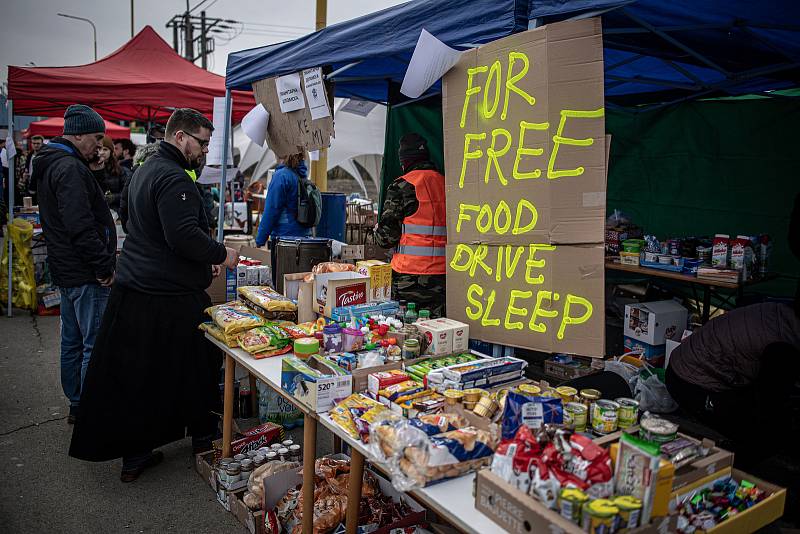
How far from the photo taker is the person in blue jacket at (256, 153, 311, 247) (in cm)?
535

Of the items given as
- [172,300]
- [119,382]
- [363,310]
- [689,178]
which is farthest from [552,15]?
[689,178]

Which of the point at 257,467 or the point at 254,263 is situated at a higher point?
the point at 254,263

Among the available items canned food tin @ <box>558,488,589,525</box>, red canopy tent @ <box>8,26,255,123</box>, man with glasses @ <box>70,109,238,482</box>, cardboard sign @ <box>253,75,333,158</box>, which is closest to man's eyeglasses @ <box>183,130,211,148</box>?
man with glasses @ <box>70,109,238,482</box>

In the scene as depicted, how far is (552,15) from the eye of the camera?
2.42 meters

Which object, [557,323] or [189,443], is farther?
[189,443]

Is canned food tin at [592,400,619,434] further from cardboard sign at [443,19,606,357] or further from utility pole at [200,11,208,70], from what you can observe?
utility pole at [200,11,208,70]

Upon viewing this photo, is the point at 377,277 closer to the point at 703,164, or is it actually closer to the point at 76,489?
the point at 76,489

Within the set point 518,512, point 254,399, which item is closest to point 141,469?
point 254,399

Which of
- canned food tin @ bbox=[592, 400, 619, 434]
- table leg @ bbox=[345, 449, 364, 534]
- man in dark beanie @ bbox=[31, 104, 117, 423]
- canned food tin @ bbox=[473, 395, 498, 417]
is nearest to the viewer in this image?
canned food tin @ bbox=[592, 400, 619, 434]

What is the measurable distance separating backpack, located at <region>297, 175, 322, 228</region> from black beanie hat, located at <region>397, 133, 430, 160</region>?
1.69m

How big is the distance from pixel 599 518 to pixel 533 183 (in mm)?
1573

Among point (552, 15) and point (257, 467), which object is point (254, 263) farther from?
point (552, 15)

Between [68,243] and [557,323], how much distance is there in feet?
10.5

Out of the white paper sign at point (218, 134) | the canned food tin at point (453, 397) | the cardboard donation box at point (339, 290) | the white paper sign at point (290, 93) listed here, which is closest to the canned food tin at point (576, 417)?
the canned food tin at point (453, 397)
